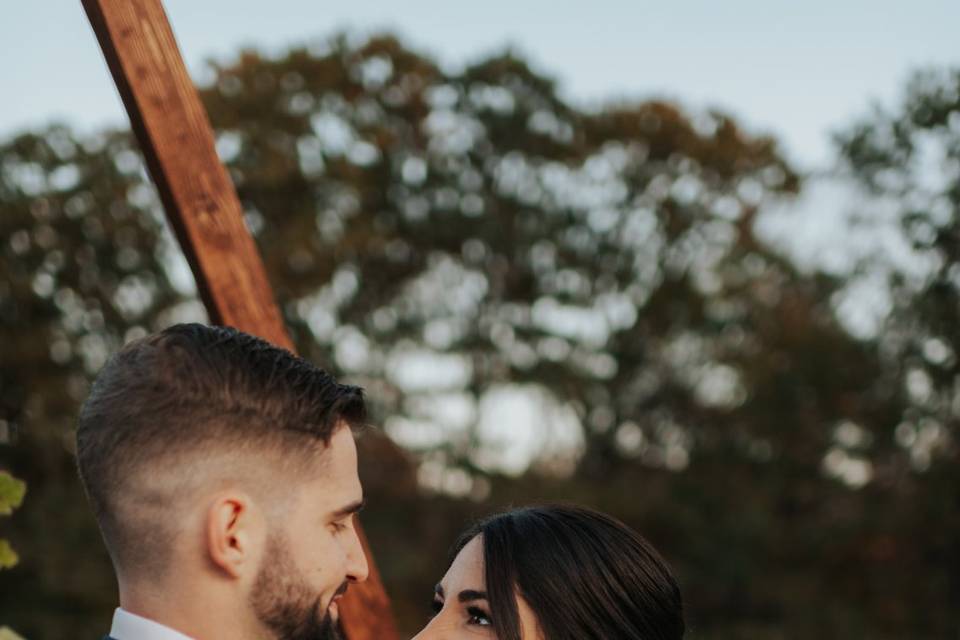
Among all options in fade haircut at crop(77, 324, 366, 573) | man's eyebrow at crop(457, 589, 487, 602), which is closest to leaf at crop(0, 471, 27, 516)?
fade haircut at crop(77, 324, 366, 573)

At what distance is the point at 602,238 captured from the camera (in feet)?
70.6

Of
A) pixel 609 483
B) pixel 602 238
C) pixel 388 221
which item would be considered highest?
pixel 388 221

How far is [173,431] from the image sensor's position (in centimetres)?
225

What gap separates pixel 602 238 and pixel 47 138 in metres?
8.76

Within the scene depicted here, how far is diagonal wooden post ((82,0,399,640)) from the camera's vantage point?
3314 millimetres

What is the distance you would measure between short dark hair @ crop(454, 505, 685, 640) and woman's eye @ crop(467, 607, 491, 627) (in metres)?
0.03

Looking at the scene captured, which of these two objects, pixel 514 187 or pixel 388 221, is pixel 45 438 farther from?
pixel 514 187

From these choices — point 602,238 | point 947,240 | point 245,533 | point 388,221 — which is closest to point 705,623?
point 602,238

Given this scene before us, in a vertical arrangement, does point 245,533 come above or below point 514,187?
above

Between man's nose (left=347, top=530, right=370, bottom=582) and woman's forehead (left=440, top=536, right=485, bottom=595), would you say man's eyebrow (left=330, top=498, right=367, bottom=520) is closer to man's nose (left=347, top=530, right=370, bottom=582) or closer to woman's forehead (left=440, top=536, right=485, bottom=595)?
man's nose (left=347, top=530, right=370, bottom=582)

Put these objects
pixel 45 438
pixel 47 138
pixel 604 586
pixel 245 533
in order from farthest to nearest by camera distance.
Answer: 1. pixel 47 138
2. pixel 45 438
3. pixel 604 586
4. pixel 245 533

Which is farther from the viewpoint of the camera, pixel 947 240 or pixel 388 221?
pixel 388 221

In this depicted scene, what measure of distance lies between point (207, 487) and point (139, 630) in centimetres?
26

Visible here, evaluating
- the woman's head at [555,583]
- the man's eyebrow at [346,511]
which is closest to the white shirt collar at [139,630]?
the man's eyebrow at [346,511]
